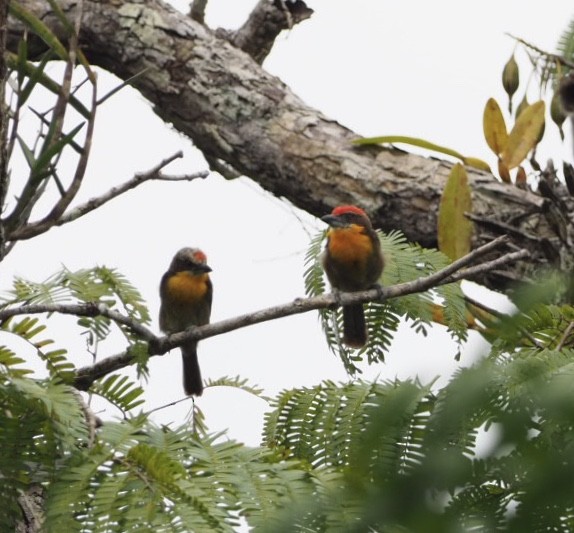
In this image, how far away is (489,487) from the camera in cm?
93

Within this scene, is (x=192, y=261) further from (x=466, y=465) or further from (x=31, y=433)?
(x=466, y=465)

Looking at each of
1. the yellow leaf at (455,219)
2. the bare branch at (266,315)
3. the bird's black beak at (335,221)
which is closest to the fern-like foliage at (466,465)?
the bare branch at (266,315)

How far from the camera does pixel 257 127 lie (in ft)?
19.2

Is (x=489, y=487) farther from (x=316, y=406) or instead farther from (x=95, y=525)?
(x=316, y=406)

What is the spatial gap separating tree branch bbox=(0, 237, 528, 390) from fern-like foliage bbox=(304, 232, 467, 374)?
317mm

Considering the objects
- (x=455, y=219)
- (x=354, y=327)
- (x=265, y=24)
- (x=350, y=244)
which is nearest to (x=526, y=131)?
(x=455, y=219)

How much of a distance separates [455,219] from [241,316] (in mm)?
1551

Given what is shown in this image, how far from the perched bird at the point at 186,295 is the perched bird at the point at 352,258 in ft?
3.04

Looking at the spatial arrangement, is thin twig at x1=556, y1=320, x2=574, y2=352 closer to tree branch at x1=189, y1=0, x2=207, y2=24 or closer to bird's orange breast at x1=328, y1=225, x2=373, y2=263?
bird's orange breast at x1=328, y1=225, x2=373, y2=263

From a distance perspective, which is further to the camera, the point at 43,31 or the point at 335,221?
the point at 335,221

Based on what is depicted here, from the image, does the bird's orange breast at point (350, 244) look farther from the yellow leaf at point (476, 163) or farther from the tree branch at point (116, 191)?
the tree branch at point (116, 191)

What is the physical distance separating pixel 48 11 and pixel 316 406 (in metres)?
3.59

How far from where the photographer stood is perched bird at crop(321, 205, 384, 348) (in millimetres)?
5480

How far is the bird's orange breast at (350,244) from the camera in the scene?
5656 millimetres
